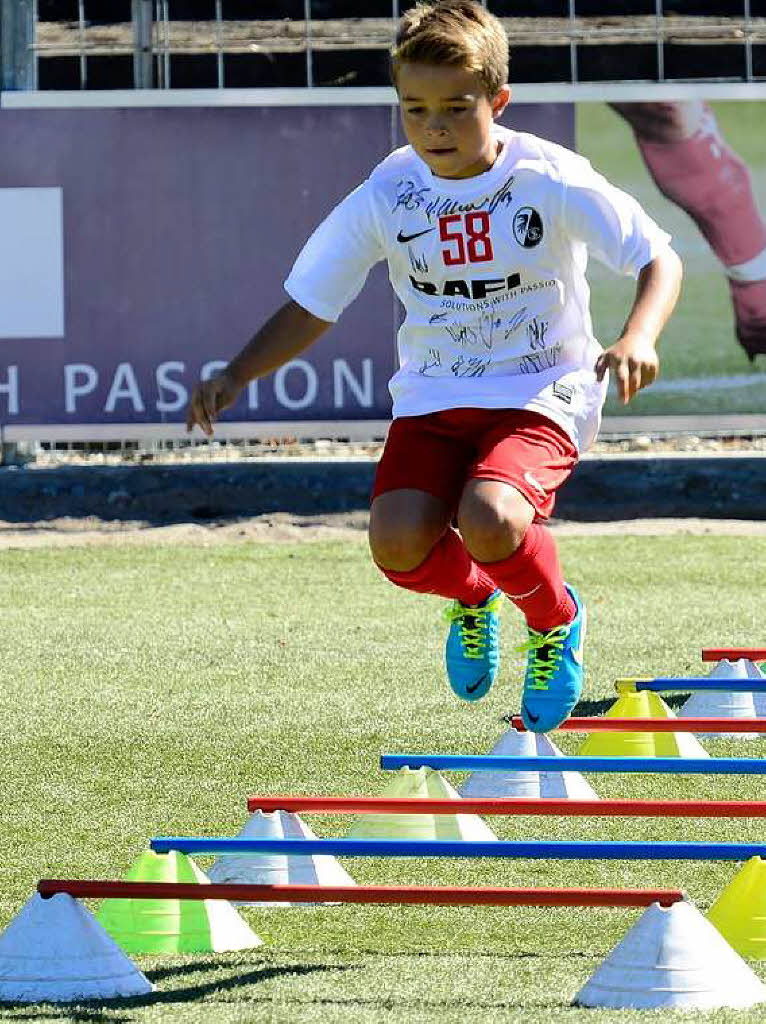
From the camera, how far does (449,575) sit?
568cm

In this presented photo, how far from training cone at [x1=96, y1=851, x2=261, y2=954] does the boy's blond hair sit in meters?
1.97

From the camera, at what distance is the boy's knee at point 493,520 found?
5.21m

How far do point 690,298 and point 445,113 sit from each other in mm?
10052

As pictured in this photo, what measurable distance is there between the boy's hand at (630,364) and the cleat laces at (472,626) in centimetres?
123

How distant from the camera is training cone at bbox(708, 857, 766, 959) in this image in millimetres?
4746

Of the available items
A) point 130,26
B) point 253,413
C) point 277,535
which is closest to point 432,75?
point 277,535

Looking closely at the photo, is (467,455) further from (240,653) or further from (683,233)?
(683,233)

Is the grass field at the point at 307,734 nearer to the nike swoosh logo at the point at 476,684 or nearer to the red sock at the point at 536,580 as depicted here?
the nike swoosh logo at the point at 476,684

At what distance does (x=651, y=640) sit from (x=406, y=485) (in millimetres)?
4291
